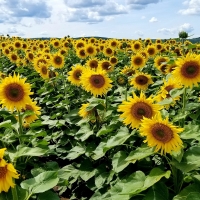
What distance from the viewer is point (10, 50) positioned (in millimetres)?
13359

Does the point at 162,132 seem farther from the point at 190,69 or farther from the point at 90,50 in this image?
the point at 90,50

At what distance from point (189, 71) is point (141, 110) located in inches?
25.5

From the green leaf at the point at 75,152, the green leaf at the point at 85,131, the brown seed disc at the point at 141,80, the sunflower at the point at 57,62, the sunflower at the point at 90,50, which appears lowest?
the green leaf at the point at 75,152

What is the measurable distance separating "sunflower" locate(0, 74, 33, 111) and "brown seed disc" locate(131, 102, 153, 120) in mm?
1237

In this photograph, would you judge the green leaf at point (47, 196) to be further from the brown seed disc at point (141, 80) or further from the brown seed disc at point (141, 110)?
the brown seed disc at point (141, 80)

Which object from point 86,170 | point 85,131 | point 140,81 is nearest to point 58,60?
point 140,81

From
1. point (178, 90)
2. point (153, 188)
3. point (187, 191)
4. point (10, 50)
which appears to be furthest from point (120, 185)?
point (10, 50)

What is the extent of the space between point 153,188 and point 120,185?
0.37 metres

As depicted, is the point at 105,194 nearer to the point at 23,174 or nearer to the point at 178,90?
the point at 23,174

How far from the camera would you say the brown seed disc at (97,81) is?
16.7 feet

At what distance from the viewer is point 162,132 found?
10.2 ft

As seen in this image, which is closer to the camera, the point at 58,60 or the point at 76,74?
the point at 76,74

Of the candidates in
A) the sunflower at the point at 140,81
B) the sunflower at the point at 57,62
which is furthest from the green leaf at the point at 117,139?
the sunflower at the point at 57,62

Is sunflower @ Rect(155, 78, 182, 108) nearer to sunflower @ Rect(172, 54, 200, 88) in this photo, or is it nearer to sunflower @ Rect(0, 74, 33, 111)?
sunflower @ Rect(172, 54, 200, 88)
